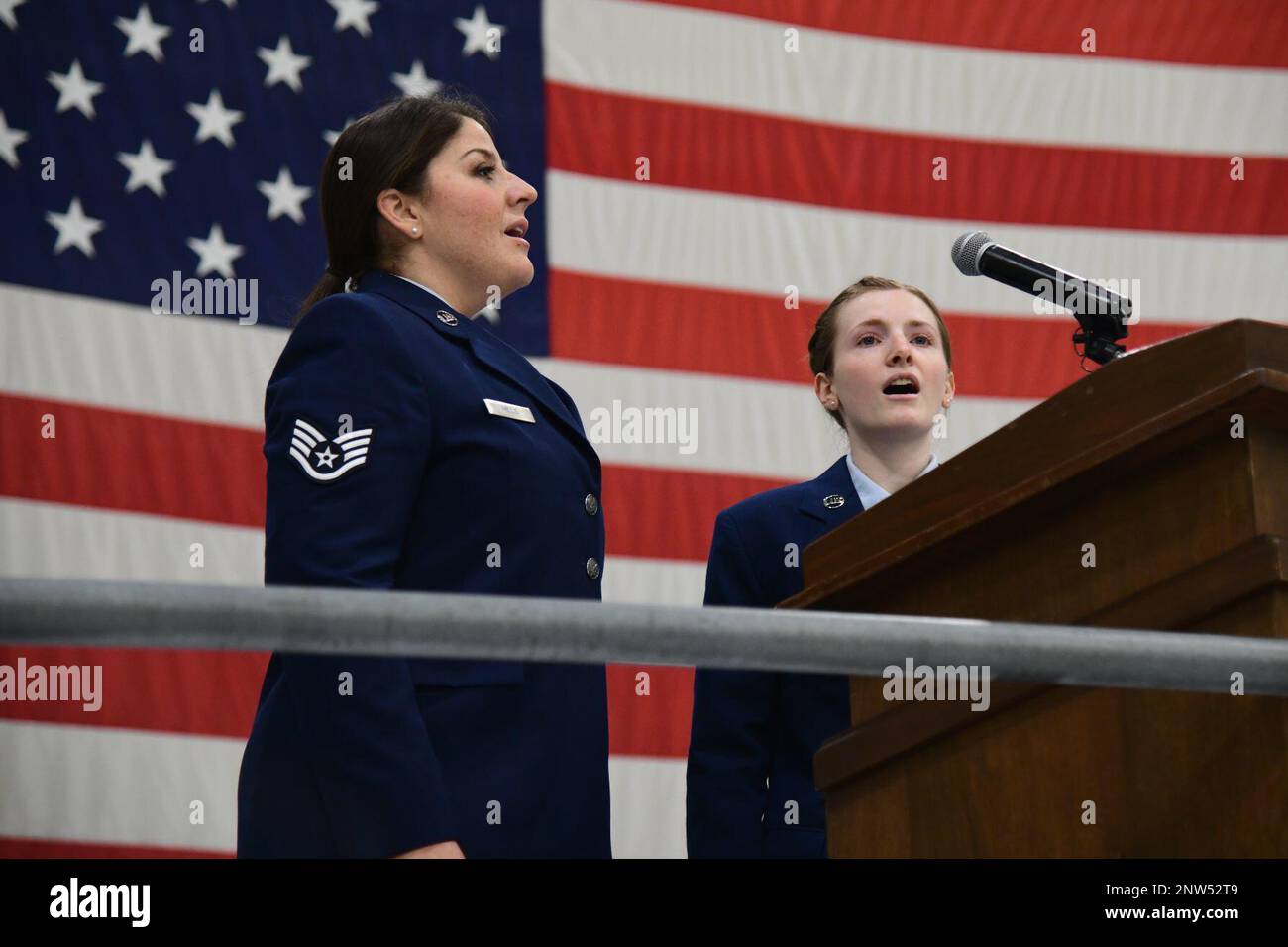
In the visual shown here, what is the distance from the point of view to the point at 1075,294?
154 centimetres

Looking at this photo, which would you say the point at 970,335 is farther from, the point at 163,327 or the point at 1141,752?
the point at 1141,752

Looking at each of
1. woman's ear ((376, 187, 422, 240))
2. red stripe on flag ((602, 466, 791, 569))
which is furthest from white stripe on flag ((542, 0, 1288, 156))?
woman's ear ((376, 187, 422, 240))

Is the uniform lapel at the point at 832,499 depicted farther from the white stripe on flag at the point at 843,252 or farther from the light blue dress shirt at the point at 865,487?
the white stripe on flag at the point at 843,252

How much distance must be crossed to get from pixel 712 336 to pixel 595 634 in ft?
9.09

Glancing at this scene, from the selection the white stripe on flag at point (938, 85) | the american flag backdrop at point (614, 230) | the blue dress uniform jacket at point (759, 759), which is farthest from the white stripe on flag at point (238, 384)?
the blue dress uniform jacket at point (759, 759)

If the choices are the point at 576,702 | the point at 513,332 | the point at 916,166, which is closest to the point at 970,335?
the point at 916,166

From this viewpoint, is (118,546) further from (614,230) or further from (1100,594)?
(1100,594)

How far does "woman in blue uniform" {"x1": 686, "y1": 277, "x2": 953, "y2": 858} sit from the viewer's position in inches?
75.3

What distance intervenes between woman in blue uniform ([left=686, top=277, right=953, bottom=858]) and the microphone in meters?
0.37

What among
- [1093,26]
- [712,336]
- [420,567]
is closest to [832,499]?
[420,567]

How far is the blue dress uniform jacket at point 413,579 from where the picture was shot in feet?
4.22

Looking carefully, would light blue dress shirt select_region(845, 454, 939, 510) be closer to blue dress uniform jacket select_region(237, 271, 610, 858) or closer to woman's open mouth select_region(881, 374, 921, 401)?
woman's open mouth select_region(881, 374, 921, 401)
